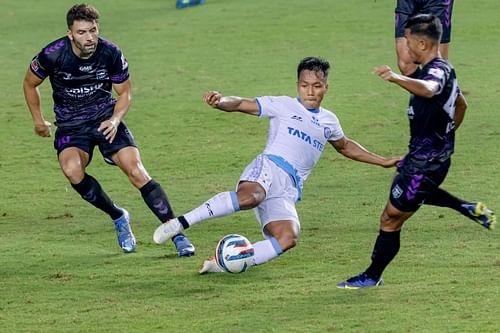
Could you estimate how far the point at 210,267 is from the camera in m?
9.46

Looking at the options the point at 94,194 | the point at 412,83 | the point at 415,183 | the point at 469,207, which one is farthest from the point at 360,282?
the point at 94,194

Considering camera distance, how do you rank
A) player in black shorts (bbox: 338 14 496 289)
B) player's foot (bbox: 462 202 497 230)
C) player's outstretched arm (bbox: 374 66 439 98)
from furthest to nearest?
player's foot (bbox: 462 202 497 230) < player in black shorts (bbox: 338 14 496 289) < player's outstretched arm (bbox: 374 66 439 98)

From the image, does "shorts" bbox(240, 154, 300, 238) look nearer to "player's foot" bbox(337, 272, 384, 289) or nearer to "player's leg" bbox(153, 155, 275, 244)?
"player's leg" bbox(153, 155, 275, 244)

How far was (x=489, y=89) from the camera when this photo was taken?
1792cm

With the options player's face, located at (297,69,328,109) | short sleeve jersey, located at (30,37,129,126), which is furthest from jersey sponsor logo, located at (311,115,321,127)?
short sleeve jersey, located at (30,37,129,126)

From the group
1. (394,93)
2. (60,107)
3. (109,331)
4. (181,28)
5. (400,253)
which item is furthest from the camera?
(181,28)

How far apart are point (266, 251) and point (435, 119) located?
1739 millimetres

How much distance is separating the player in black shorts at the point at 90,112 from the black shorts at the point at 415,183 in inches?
91.9

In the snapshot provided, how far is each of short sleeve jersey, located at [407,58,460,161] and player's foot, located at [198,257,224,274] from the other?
1886 mm

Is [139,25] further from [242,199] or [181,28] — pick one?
[242,199]

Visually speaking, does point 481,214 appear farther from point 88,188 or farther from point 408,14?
point 408,14

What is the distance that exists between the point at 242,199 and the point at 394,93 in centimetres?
879

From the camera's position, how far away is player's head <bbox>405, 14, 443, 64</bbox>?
8.44 m

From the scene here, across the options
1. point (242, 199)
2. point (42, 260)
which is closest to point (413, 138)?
point (242, 199)
